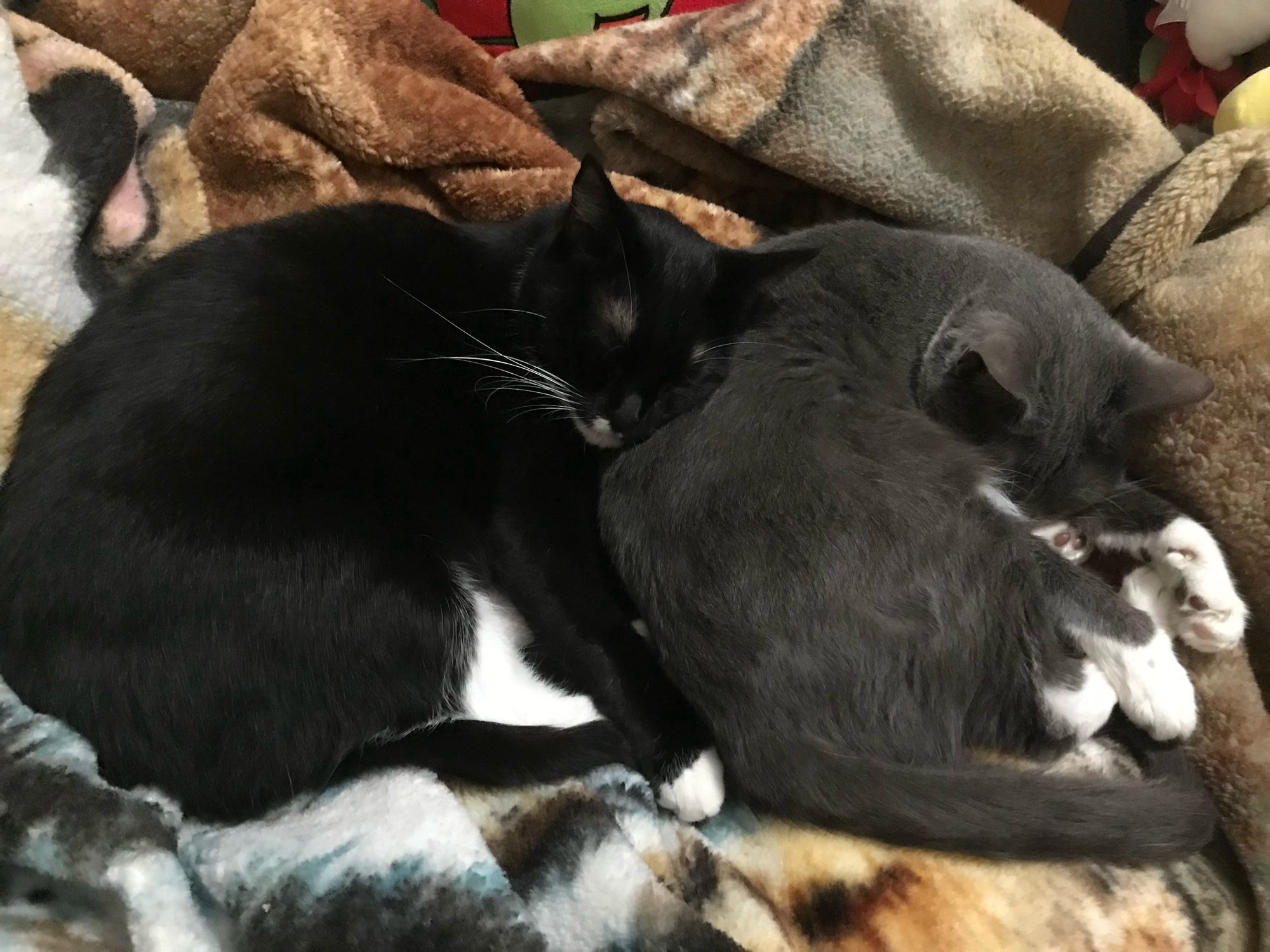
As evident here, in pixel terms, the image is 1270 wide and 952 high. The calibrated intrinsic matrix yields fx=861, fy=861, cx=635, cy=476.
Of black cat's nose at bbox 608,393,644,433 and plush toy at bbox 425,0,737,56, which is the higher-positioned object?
plush toy at bbox 425,0,737,56

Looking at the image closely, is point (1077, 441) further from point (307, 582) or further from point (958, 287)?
point (307, 582)

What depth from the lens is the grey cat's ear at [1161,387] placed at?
3.31ft

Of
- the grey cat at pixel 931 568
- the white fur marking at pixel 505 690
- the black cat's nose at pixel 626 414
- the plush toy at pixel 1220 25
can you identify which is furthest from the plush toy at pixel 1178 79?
the white fur marking at pixel 505 690

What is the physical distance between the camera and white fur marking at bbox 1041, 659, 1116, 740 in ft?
3.00

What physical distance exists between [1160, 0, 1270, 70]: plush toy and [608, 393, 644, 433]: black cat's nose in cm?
117

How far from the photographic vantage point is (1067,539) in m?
1.12

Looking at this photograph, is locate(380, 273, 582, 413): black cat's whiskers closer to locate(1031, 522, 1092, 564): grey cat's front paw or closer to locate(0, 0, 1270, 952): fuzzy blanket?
locate(0, 0, 1270, 952): fuzzy blanket

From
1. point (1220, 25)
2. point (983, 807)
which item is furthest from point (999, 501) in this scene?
point (1220, 25)

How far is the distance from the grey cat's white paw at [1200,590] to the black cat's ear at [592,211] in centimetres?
75

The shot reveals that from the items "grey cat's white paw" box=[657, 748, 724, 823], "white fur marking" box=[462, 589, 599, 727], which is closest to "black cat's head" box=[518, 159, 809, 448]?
"white fur marking" box=[462, 589, 599, 727]

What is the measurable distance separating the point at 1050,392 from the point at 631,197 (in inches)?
27.4

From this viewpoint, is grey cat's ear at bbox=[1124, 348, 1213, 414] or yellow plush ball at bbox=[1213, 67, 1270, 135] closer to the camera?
grey cat's ear at bbox=[1124, 348, 1213, 414]

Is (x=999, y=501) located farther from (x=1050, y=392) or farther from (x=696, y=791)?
(x=696, y=791)

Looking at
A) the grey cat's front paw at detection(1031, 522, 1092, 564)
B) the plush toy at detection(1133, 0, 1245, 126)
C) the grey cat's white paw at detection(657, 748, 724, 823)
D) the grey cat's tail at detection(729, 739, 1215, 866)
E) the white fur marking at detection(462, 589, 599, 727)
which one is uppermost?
the plush toy at detection(1133, 0, 1245, 126)
